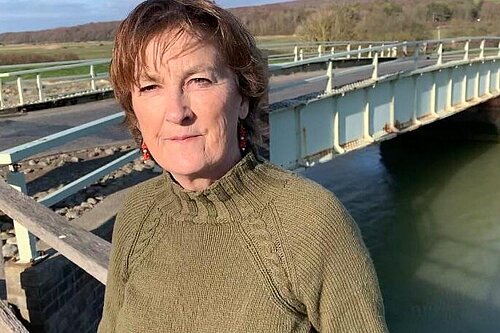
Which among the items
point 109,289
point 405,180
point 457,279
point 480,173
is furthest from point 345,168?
point 109,289

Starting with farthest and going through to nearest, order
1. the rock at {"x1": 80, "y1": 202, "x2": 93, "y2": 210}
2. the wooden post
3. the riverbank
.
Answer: the rock at {"x1": 80, "y1": 202, "x2": 93, "y2": 210} < the riverbank < the wooden post

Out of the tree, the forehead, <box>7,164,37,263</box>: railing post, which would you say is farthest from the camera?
the tree

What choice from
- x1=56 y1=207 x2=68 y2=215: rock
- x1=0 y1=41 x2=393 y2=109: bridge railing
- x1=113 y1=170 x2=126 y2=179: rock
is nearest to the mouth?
x1=56 y1=207 x2=68 y2=215: rock

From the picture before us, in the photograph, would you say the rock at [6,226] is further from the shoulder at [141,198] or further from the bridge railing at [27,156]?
the shoulder at [141,198]

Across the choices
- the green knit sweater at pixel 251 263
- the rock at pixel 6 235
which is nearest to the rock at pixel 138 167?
the rock at pixel 6 235

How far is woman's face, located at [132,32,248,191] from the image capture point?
1535 mm

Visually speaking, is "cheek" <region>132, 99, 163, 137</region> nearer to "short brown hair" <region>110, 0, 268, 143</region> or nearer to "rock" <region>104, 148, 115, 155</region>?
"short brown hair" <region>110, 0, 268, 143</region>

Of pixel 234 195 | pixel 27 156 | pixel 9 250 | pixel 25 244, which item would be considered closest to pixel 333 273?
pixel 234 195

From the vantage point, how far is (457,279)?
11812 mm

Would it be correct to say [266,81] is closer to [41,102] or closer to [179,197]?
[179,197]

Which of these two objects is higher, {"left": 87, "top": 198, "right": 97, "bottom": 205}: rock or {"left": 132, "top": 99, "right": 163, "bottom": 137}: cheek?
{"left": 132, "top": 99, "right": 163, "bottom": 137}: cheek

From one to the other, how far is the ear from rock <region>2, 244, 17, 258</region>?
3.80m

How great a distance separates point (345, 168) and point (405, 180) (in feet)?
7.12

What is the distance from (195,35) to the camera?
5.02 ft
